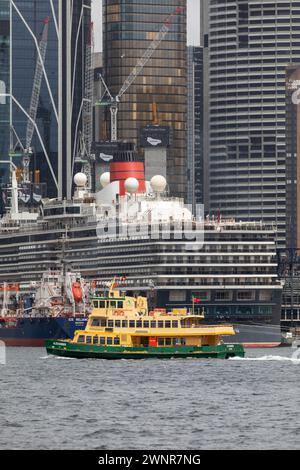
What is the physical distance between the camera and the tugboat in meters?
182

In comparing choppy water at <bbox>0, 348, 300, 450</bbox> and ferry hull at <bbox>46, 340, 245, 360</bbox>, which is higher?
choppy water at <bbox>0, 348, 300, 450</bbox>

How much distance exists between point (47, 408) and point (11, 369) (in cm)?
4733

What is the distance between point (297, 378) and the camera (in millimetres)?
157250

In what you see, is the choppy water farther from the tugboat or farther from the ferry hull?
the tugboat

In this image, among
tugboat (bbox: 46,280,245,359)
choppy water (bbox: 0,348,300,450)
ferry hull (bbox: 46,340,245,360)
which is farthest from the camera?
tugboat (bbox: 46,280,245,359)

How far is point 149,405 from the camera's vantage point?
126000 millimetres

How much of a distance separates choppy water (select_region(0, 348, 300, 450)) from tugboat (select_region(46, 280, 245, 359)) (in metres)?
3.81

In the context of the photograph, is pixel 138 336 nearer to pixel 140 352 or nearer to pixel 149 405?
pixel 140 352

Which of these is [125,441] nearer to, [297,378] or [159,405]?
[159,405]

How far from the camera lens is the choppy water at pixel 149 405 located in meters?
105

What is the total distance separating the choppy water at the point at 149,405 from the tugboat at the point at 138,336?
3805 mm

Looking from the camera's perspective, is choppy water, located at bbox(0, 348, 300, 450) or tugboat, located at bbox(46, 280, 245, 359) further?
tugboat, located at bbox(46, 280, 245, 359)

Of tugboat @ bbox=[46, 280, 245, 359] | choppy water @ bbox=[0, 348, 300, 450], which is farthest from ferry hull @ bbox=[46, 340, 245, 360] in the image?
choppy water @ bbox=[0, 348, 300, 450]
